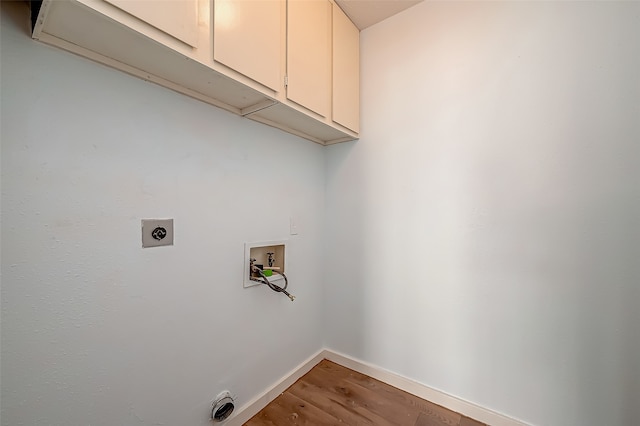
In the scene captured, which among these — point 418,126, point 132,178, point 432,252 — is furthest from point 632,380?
point 132,178

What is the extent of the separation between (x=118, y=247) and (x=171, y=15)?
0.78 meters

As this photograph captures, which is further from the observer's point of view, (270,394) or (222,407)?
(270,394)

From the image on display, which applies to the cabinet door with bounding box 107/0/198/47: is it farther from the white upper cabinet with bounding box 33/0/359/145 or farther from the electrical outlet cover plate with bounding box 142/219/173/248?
the electrical outlet cover plate with bounding box 142/219/173/248

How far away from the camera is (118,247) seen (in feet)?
2.70

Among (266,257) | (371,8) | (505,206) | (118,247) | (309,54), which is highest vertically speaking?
(371,8)

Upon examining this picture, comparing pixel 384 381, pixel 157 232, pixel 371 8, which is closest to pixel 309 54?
pixel 371 8

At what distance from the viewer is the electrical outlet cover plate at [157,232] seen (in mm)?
891

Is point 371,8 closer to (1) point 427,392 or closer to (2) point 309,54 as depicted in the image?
(2) point 309,54

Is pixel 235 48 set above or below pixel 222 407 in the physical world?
above

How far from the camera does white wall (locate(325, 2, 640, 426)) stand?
3.24ft

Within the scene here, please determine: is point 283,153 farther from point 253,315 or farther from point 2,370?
point 2,370

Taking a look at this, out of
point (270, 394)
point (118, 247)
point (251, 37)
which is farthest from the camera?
point (270, 394)

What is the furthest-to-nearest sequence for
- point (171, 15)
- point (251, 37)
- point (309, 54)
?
point (309, 54)
point (251, 37)
point (171, 15)

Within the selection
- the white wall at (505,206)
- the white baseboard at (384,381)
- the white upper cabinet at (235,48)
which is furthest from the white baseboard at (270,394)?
the white upper cabinet at (235,48)
